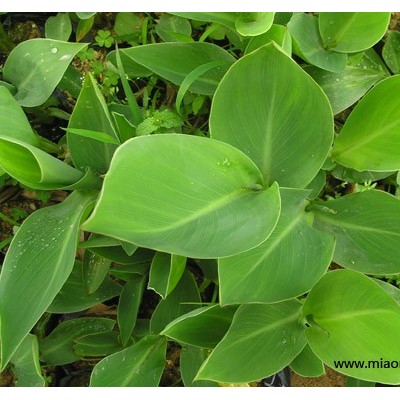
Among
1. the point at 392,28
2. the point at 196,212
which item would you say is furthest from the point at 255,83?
the point at 392,28

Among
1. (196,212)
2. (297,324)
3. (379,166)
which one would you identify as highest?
(196,212)

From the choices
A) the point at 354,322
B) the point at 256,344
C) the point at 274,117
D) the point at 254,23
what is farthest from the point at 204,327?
the point at 254,23

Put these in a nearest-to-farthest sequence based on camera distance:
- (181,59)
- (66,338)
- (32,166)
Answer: (32,166) → (181,59) → (66,338)

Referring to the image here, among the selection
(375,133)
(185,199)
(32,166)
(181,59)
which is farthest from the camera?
(181,59)

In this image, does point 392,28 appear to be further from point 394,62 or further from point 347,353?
point 347,353

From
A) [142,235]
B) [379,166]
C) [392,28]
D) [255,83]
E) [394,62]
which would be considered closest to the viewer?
[142,235]

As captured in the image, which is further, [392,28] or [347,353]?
[392,28]

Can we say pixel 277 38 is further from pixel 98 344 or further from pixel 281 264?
pixel 98 344
